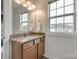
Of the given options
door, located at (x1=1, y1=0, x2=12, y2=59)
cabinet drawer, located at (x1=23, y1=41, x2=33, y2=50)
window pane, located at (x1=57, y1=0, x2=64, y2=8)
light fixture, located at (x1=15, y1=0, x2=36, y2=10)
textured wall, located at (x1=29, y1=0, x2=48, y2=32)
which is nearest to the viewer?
cabinet drawer, located at (x1=23, y1=41, x2=33, y2=50)

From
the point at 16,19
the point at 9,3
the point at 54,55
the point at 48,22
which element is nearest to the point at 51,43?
the point at 54,55

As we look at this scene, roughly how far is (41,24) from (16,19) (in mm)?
1211

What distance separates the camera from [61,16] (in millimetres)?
3172

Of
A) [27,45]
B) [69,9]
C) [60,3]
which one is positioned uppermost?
[60,3]

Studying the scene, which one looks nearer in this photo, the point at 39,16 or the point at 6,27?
the point at 6,27

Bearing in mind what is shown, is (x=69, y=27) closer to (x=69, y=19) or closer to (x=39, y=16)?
(x=69, y=19)

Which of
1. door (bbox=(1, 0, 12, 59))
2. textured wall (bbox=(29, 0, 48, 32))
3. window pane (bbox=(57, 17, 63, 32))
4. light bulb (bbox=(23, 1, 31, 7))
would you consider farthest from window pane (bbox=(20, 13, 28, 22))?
window pane (bbox=(57, 17, 63, 32))

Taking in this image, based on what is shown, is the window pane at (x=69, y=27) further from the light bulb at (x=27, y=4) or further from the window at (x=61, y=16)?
the light bulb at (x=27, y=4)

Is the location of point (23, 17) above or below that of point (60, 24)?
above

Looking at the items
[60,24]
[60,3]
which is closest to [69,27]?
[60,24]

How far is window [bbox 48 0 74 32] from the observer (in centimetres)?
282

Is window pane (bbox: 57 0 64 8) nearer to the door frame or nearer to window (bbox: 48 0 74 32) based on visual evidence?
window (bbox: 48 0 74 32)

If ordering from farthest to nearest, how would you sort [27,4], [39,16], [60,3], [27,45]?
1. [39,16]
2. [27,4]
3. [60,3]
4. [27,45]

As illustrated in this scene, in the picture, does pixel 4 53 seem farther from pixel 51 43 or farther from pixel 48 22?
pixel 48 22
